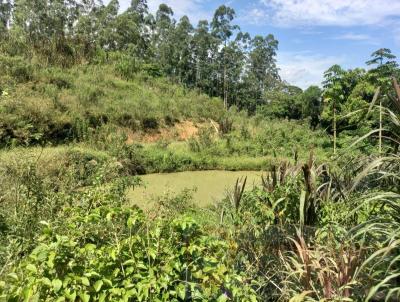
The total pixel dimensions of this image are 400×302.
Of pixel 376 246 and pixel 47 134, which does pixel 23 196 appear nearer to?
pixel 376 246

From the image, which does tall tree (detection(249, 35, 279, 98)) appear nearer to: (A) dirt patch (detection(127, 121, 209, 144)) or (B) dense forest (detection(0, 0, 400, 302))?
(B) dense forest (detection(0, 0, 400, 302))

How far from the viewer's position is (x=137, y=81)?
20.3 metres

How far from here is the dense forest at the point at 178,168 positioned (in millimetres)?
1892

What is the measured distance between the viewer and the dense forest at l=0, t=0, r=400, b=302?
6.21 ft

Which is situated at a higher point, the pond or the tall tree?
the tall tree

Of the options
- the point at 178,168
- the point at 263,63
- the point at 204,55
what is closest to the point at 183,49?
the point at 204,55

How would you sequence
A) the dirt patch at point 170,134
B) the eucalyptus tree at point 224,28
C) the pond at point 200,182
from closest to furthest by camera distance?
the pond at point 200,182, the dirt patch at point 170,134, the eucalyptus tree at point 224,28

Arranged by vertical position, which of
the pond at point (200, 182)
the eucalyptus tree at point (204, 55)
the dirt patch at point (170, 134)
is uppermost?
the eucalyptus tree at point (204, 55)

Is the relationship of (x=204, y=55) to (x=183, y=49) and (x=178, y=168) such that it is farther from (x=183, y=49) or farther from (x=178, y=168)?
(x=178, y=168)

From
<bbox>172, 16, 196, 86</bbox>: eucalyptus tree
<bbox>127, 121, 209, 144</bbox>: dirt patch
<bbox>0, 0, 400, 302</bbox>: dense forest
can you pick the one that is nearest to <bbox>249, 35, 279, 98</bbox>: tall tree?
<bbox>0, 0, 400, 302</bbox>: dense forest

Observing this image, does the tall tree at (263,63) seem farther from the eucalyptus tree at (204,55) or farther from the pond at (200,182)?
the pond at (200,182)

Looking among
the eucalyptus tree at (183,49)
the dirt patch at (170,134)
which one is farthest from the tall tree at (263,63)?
the dirt patch at (170,134)

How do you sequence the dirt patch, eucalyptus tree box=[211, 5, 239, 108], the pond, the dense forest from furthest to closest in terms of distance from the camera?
eucalyptus tree box=[211, 5, 239, 108]
the dirt patch
the pond
the dense forest

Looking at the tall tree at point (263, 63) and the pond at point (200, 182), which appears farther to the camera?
the tall tree at point (263, 63)
